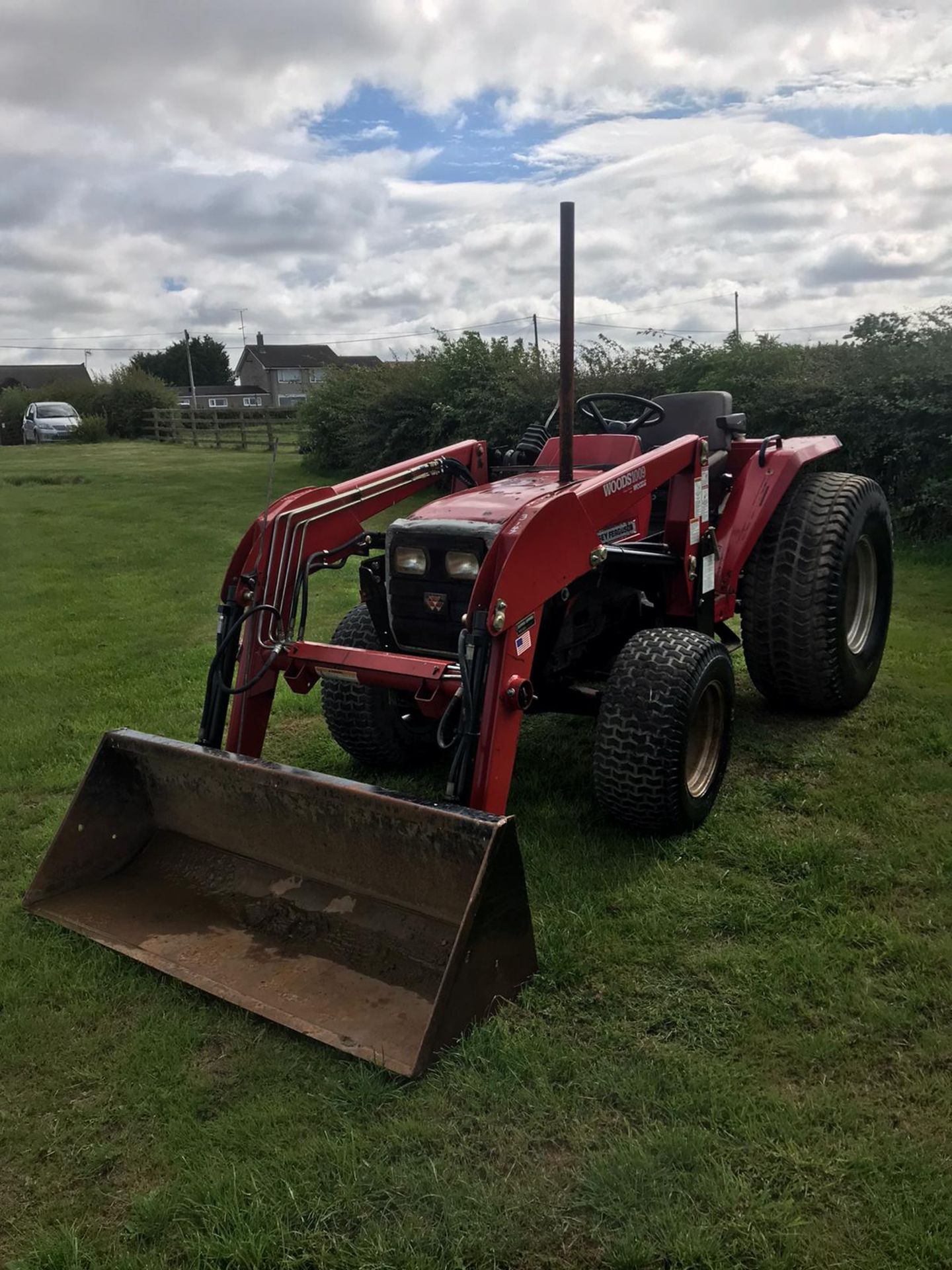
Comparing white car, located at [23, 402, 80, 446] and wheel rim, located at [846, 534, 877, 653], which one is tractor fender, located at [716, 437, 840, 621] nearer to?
wheel rim, located at [846, 534, 877, 653]

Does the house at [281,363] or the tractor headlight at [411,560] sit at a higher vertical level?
the house at [281,363]

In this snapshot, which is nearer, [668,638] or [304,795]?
[304,795]

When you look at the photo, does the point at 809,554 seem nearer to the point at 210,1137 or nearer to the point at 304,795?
the point at 304,795

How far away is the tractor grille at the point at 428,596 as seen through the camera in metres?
3.72

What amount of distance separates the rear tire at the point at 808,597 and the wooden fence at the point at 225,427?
19.8 meters

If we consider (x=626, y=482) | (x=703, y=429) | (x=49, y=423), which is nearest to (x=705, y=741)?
(x=626, y=482)

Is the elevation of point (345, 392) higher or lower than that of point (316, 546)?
higher

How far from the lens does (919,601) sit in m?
7.80

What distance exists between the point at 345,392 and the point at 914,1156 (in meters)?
17.3

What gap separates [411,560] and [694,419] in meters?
1.93

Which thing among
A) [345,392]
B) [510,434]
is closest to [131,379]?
[345,392]

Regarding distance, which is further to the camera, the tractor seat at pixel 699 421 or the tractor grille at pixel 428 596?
the tractor seat at pixel 699 421

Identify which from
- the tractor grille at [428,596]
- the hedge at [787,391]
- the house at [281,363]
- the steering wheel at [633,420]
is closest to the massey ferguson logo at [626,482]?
the tractor grille at [428,596]

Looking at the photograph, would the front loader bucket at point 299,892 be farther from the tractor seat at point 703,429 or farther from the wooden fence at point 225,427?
the wooden fence at point 225,427
